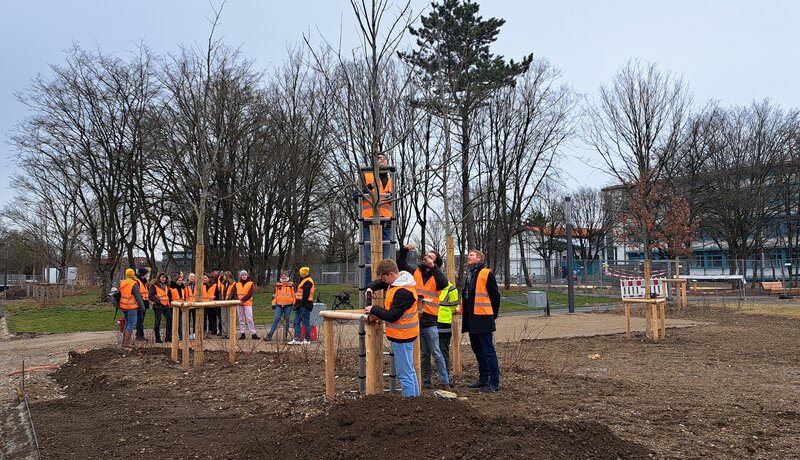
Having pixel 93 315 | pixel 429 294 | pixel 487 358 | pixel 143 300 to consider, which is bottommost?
pixel 93 315

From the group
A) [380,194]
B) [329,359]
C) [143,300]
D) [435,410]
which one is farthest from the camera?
[143,300]

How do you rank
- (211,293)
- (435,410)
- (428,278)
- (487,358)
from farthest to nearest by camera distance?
(211,293)
(428,278)
(487,358)
(435,410)

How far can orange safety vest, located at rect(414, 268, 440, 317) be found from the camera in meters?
7.62

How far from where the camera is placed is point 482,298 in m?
7.64

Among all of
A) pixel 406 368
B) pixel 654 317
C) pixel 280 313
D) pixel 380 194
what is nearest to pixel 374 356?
pixel 406 368

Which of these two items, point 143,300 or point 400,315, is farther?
point 143,300

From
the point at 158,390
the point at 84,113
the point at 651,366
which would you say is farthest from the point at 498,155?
the point at 158,390

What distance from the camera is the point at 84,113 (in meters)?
31.3

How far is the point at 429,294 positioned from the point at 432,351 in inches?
26.6

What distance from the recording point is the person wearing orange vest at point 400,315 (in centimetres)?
592

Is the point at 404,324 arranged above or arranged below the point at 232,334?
above

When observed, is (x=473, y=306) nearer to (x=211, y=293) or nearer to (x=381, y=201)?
(x=381, y=201)

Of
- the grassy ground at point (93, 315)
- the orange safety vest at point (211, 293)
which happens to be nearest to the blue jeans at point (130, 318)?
the orange safety vest at point (211, 293)

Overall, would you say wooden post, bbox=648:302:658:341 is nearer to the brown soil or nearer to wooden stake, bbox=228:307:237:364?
the brown soil
